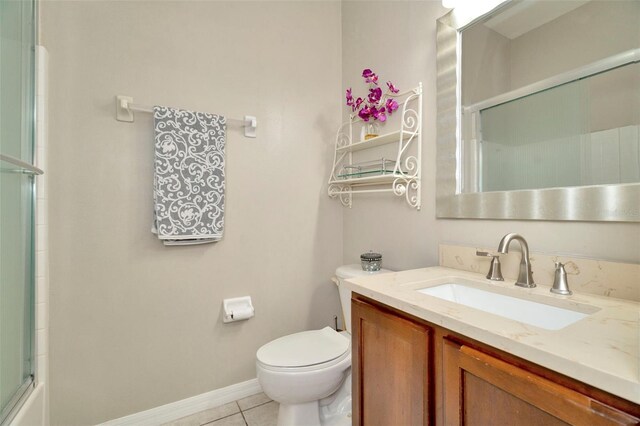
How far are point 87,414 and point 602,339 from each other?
1.97m

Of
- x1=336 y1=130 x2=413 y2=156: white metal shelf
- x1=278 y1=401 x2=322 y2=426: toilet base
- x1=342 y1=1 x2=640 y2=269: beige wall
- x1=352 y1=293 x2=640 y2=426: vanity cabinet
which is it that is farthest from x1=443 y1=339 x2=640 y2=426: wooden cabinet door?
x1=336 y1=130 x2=413 y2=156: white metal shelf

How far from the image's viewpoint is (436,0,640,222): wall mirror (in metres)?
0.86

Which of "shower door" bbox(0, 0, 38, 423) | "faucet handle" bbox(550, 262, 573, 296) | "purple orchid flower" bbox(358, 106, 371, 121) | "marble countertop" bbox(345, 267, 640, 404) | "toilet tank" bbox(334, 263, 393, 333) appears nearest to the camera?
"marble countertop" bbox(345, 267, 640, 404)

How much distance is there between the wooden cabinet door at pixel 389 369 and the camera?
2.49 feet

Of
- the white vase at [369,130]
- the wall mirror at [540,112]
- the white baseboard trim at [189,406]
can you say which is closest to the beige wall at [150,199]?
the white baseboard trim at [189,406]

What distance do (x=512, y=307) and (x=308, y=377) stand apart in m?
0.85

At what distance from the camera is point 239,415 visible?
157 centimetres

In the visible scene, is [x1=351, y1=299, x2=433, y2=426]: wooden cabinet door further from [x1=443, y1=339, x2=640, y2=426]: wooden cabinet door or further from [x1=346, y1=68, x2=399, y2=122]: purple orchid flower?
[x1=346, y1=68, x2=399, y2=122]: purple orchid flower

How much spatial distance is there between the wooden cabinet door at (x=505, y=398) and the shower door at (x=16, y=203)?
1.39 meters

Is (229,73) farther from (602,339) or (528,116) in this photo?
(602,339)

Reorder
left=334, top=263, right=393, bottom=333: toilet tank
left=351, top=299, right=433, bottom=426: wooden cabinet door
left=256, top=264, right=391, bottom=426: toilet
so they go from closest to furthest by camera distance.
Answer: left=351, top=299, right=433, bottom=426: wooden cabinet door, left=256, top=264, right=391, bottom=426: toilet, left=334, top=263, right=393, bottom=333: toilet tank

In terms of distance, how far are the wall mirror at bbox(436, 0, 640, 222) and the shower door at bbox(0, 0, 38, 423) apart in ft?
5.58

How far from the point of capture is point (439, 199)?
136 cm

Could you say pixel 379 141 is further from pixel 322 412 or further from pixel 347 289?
pixel 322 412
